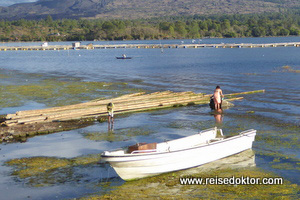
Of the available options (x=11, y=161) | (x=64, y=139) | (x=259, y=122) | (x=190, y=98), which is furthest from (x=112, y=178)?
(x=190, y=98)

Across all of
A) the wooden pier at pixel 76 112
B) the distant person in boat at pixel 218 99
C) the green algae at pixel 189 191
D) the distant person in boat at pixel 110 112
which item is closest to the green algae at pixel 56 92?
the wooden pier at pixel 76 112

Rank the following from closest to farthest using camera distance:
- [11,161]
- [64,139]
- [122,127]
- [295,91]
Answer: [11,161] → [64,139] → [122,127] → [295,91]

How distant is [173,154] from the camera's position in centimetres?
2006

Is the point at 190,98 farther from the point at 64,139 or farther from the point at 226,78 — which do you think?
the point at 226,78

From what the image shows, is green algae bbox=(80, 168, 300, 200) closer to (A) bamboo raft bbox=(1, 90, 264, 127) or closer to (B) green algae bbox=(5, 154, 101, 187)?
(B) green algae bbox=(5, 154, 101, 187)

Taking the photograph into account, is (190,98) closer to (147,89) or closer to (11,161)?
(147,89)

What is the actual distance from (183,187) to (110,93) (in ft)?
98.9

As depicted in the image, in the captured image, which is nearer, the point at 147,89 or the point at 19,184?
the point at 19,184

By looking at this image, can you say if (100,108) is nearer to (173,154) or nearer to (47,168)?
(47,168)

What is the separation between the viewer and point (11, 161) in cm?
2338

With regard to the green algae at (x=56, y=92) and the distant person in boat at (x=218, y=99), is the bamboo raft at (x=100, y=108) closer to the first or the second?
the distant person in boat at (x=218, y=99)

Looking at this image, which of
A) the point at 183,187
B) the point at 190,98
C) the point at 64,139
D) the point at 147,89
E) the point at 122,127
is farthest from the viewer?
the point at 147,89

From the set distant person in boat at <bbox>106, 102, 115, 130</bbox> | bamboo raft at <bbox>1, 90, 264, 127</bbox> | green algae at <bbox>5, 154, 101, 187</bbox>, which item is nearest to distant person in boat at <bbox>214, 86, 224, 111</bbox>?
bamboo raft at <bbox>1, 90, 264, 127</bbox>

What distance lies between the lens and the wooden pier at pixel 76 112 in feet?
99.8
